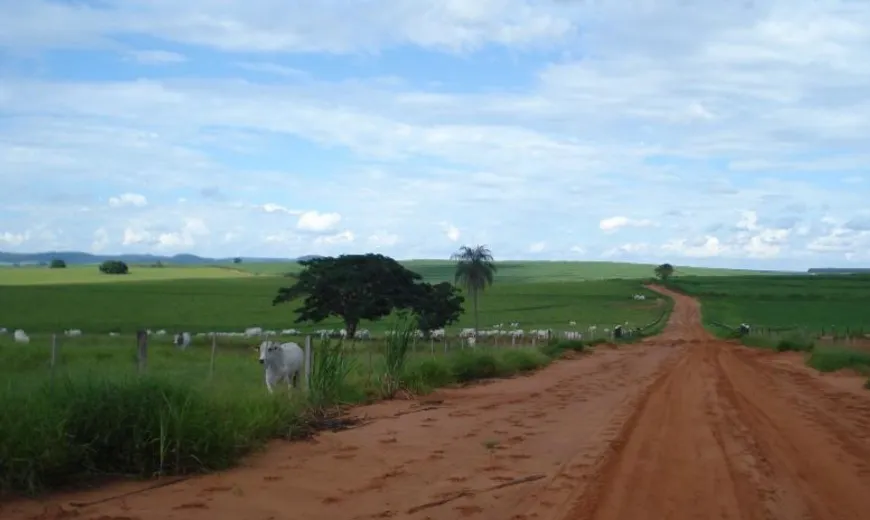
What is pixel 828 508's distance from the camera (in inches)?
370

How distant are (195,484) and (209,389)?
7.99 ft

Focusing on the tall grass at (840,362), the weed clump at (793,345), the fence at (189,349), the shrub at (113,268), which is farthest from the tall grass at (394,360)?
the shrub at (113,268)

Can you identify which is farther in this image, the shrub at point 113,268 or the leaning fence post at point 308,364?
the shrub at point 113,268

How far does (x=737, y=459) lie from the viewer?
12.2 m

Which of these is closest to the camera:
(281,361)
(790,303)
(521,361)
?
(281,361)

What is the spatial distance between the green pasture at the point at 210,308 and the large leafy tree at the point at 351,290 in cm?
1266

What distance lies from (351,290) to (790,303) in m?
58.3

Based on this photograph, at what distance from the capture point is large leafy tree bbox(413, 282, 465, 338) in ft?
167

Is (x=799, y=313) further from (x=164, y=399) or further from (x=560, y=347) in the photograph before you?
(x=164, y=399)

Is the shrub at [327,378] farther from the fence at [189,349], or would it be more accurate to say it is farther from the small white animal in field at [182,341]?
the small white animal in field at [182,341]

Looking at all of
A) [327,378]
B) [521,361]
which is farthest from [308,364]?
[521,361]

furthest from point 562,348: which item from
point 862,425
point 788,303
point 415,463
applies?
point 788,303

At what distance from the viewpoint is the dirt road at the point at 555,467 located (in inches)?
363

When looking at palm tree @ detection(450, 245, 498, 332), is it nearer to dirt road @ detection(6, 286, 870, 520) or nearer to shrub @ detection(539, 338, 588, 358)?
shrub @ detection(539, 338, 588, 358)
